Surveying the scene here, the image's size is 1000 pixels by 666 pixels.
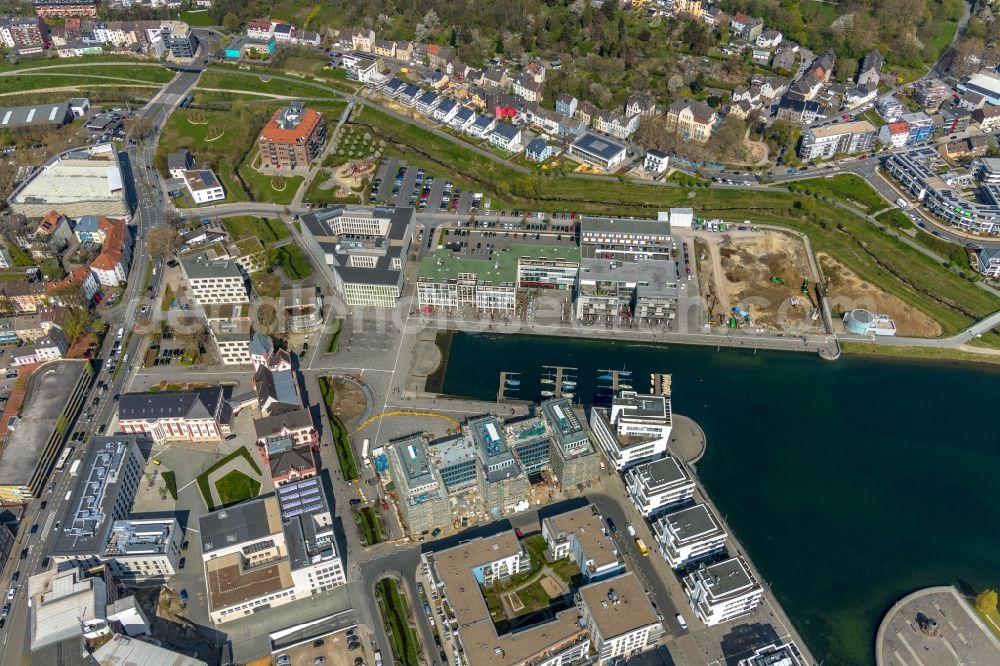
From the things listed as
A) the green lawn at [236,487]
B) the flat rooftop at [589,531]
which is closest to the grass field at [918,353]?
the flat rooftop at [589,531]

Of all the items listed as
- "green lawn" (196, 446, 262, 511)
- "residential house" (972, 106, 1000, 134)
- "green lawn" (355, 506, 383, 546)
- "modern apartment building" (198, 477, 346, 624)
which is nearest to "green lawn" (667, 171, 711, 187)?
"residential house" (972, 106, 1000, 134)

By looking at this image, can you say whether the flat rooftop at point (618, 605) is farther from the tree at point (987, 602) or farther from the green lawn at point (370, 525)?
the tree at point (987, 602)

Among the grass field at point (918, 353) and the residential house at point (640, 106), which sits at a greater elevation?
the residential house at point (640, 106)

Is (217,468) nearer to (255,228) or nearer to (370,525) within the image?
(370,525)

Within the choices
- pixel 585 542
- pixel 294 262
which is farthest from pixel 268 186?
pixel 585 542

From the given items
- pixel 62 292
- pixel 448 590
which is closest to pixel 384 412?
pixel 448 590

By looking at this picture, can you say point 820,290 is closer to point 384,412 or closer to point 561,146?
point 561,146
